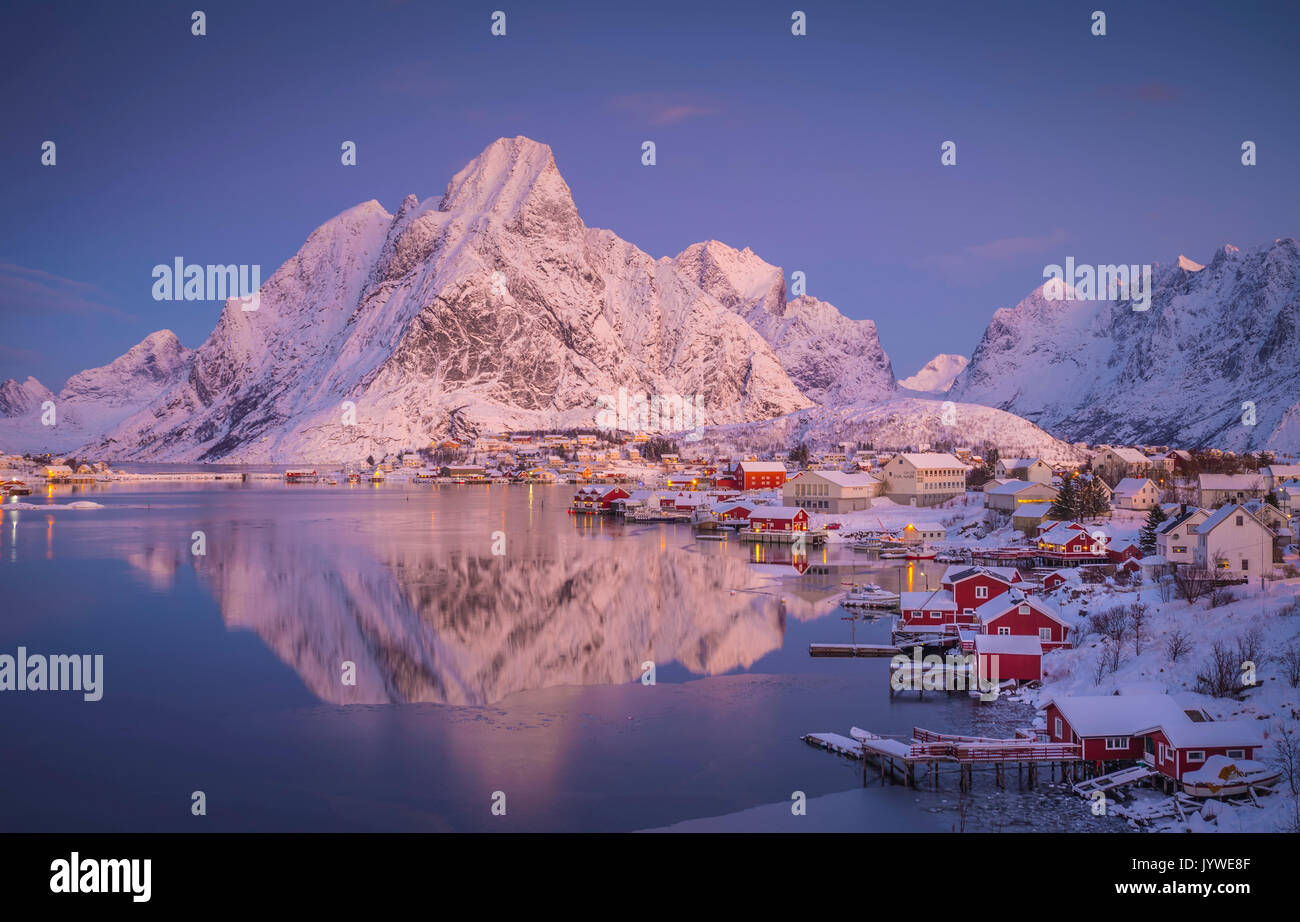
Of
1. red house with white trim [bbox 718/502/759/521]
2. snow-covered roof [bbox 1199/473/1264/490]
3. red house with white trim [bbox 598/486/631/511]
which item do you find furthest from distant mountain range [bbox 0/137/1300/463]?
snow-covered roof [bbox 1199/473/1264/490]

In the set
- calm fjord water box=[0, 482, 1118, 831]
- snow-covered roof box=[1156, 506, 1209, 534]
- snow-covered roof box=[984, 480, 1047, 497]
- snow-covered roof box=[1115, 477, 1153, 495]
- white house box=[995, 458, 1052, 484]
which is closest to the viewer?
calm fjord water box=[0, 482, 1118, 831]

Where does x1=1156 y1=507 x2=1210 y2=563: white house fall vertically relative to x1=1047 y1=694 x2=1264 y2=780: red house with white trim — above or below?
above

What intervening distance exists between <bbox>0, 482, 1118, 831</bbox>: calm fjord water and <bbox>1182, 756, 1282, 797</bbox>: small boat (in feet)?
5.18

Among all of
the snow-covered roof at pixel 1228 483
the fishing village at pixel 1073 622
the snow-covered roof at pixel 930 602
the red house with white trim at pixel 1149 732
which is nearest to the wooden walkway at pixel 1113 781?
the fishing village at pixel 1073 622

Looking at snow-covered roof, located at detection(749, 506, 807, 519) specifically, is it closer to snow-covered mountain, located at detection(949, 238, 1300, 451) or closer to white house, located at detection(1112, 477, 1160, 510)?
white house, located at detection(1112, 477, 1160, 510)

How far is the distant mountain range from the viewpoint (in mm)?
142250

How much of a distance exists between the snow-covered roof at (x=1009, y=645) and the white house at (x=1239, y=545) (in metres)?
7.55

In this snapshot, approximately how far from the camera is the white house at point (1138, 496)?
4353 centimetres

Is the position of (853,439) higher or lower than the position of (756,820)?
higher

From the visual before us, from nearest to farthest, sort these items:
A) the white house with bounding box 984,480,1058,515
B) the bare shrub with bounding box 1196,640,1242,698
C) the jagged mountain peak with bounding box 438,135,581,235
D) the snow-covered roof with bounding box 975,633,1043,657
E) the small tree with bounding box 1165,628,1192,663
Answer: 1. the bare shrub with bounding box 1196,640,1242,698
2. the small tree with bounding box 1165,628,1192,663
3. the snow-covered roof with bounding box 975,633,1043,657
4. the white house with bounding box 984,480,1058,515
5. the jagged mountain peak with bounding box 438,135,581,235
